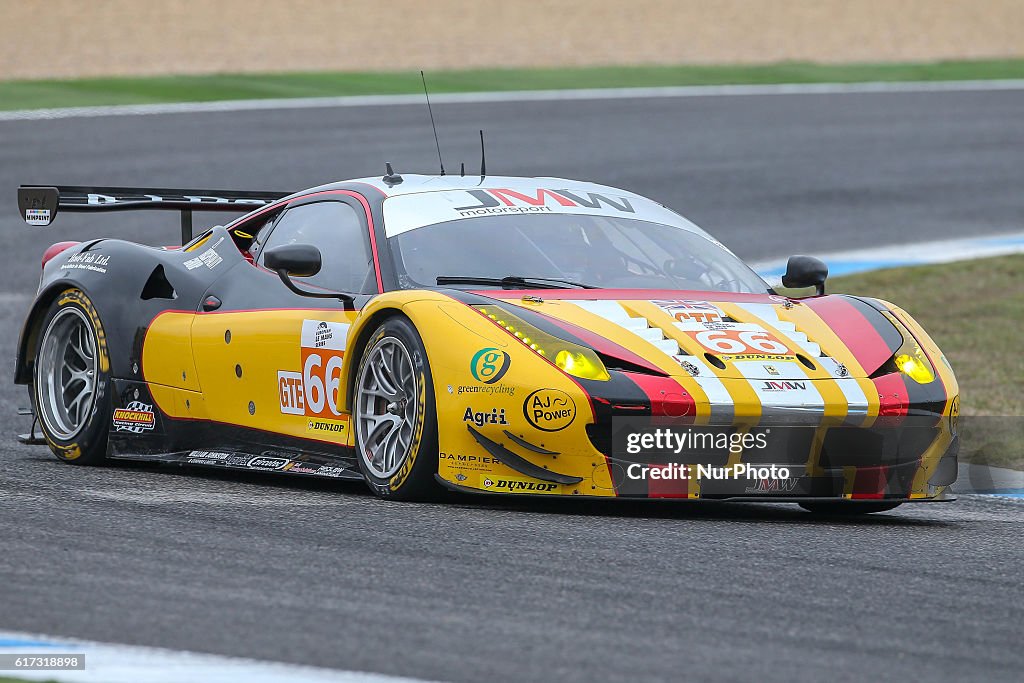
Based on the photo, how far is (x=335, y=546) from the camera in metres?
5.52

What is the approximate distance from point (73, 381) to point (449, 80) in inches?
775

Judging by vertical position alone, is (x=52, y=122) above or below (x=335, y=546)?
above

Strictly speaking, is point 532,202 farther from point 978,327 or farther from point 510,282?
point 978,327

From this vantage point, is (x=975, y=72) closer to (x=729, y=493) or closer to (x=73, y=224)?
(x=73, y=224)

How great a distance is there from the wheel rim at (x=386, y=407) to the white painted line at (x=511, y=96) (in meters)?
16.1

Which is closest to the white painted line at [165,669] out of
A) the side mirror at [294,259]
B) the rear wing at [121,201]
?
the side mirror at [294,259]

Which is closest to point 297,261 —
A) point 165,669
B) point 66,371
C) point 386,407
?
point 386,407

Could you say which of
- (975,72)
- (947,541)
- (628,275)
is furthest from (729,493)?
(975,72)

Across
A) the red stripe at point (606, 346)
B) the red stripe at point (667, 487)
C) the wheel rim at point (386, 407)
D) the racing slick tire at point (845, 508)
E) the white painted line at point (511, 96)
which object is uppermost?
the white painted line at point (511, 96)

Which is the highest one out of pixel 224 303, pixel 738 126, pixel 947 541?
pixel 738 126

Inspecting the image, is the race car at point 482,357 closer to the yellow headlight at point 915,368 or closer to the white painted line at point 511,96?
the yellow headlight at point 915,368

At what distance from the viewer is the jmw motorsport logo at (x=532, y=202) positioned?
7578 mm

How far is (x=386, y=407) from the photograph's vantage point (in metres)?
6.79

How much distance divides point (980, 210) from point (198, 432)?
1291 cm
